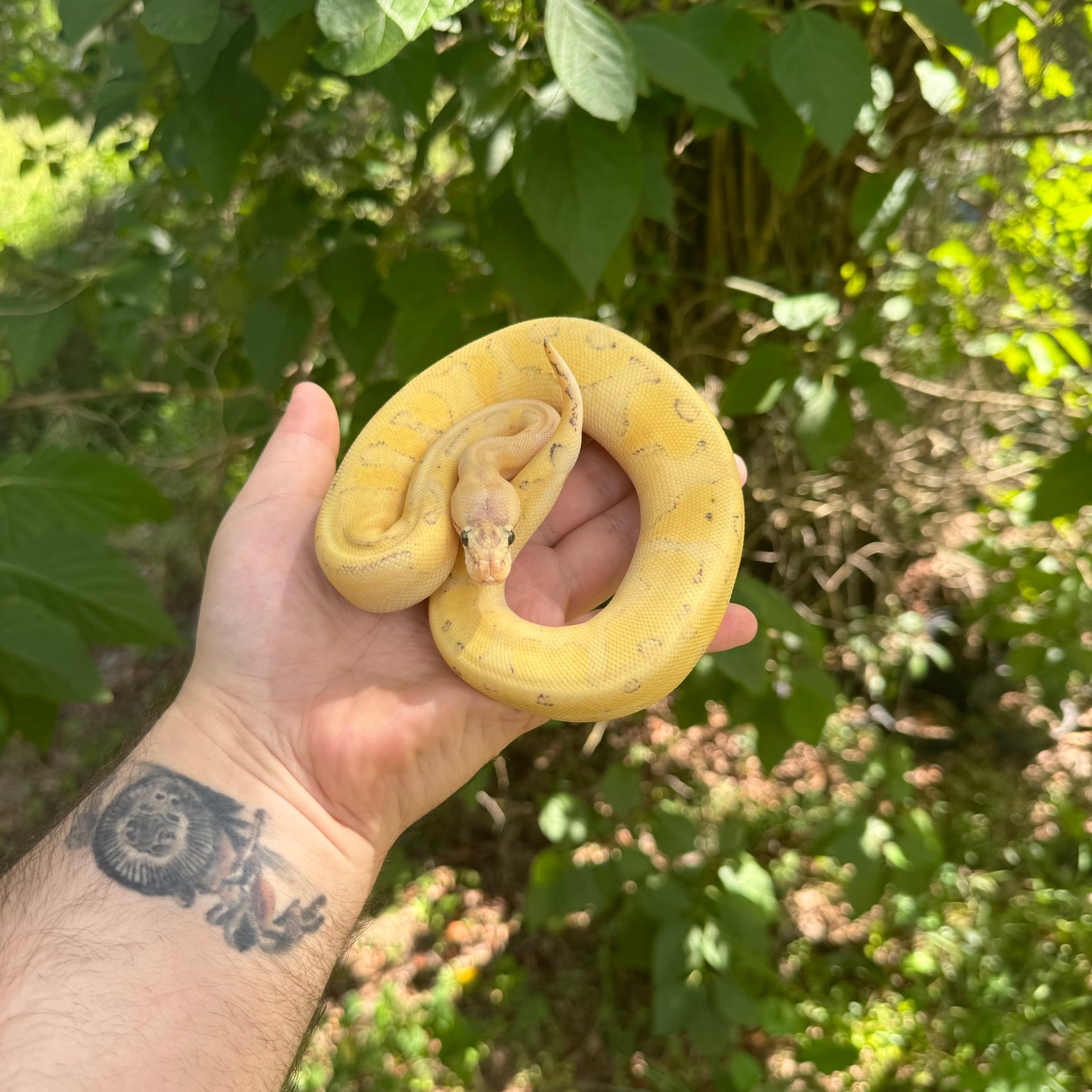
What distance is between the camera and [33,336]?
3367 mm

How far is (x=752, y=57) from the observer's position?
261cm

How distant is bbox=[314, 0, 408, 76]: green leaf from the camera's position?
1.74 meters

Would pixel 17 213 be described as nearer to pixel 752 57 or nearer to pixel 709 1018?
pixel 752 57

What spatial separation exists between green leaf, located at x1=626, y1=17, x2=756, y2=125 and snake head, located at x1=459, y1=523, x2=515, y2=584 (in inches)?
53.4

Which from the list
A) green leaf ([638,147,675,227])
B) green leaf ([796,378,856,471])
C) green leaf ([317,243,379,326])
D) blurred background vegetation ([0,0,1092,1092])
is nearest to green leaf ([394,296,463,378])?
blurred background vegetation ([0,0,1092,1092])

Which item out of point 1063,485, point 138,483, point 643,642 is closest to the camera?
point 643,642

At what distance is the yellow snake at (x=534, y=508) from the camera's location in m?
2.58

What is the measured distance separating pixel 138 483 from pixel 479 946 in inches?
135

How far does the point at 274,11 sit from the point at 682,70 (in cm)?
102

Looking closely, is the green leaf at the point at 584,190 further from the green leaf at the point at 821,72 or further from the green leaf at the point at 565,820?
the green leaf at the point at 565,820

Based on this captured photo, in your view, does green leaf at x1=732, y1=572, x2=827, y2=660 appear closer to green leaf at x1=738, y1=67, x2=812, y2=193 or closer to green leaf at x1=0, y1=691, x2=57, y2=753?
green leaf at x1=738, y1=67, x2=812, y2=193

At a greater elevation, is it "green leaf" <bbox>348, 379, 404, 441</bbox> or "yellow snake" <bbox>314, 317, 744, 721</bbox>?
"green leaf" <bbox>348, 379, 404, 441</bbox>

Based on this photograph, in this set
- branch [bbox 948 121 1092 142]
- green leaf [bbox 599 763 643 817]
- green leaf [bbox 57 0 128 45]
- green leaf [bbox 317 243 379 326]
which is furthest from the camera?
green leaf [bbox 599 763 643 817]

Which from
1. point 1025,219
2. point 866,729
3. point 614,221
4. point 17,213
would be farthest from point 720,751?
point 17,213
